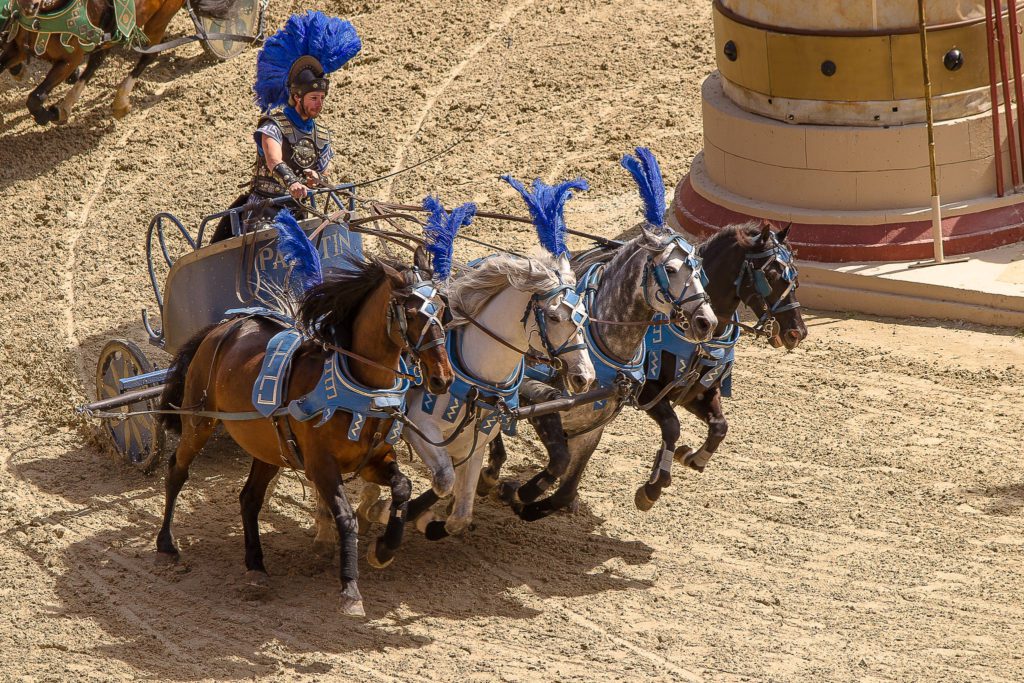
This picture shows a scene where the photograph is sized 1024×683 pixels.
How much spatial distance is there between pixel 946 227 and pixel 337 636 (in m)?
6.20

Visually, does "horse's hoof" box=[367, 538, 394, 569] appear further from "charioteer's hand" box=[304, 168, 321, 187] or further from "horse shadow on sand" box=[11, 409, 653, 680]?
"charioteer's hand" box=[304, 168, 321, 187]

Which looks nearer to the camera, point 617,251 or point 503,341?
point 503,341

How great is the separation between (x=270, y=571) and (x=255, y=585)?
0.28 metres

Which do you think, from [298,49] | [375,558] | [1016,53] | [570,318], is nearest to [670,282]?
[570,318]

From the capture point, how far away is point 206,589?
7.39m

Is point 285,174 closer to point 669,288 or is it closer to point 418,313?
point 418,313

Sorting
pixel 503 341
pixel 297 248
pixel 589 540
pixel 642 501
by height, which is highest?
pixel 297 248

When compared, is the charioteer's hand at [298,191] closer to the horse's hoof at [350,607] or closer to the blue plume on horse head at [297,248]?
the blue plume on horse head at [297,248]

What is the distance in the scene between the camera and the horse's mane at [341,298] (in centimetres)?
670

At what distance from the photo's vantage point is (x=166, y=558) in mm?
7652

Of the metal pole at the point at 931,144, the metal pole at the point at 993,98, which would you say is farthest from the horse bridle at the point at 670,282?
the metal pole at the point at 993,98

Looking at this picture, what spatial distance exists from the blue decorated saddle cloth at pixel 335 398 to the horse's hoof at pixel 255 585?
0.92m

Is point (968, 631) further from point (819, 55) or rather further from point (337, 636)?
point (819, 55)

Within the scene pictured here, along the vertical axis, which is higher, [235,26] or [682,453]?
[235,26]
